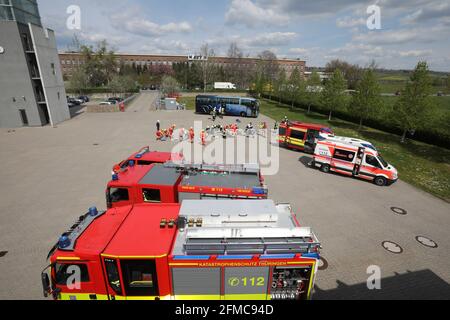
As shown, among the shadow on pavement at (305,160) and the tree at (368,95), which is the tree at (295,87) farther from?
the shadow on pavement at (305,160)

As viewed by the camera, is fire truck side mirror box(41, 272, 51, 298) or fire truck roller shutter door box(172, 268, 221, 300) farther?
fire truck roller shutter door box(172, 268, 221, 300)

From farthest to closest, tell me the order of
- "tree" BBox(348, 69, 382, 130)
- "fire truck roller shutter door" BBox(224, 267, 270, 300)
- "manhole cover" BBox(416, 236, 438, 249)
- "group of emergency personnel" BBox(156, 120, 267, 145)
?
"tree" BBox(348, 69, 382, 130) < "group of emergency personnel" BBox(156, 120, 267, 145) < "manhole cover" BBox(416, 236, 438, 249) < "fire truck roller shutter door" BBox(224, 267, 270, 300)

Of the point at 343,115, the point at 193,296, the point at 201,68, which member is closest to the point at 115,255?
the point at 193,296

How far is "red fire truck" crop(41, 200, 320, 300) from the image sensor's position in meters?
5.57

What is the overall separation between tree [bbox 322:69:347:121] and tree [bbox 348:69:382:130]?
5.52m

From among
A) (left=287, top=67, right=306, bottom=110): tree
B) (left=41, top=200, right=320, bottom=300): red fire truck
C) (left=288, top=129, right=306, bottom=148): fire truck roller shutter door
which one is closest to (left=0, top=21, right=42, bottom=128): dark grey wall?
(left=288, top=129, right=306, bottom=148): fire truck roller shutter door

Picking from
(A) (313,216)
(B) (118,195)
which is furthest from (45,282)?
(A) (313,216)

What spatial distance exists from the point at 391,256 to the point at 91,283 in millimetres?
11024

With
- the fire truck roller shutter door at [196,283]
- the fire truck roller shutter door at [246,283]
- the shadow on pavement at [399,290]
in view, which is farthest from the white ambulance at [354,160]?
the fire truck roller shutter door at [196,283]

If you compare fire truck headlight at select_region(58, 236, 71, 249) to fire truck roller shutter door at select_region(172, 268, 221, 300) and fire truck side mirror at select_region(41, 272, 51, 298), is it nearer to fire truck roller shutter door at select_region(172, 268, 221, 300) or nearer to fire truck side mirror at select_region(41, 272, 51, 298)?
fire truck side mirror at select_region(41, 272, 51, 298)

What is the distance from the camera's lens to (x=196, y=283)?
5871mm

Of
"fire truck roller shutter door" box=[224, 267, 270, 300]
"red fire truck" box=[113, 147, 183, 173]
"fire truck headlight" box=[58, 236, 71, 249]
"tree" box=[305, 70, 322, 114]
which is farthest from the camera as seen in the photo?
"tree" box=[305, 70, 322, 114]

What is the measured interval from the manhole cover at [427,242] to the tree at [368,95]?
2315cm

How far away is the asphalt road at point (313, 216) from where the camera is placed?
8773 millimetres
